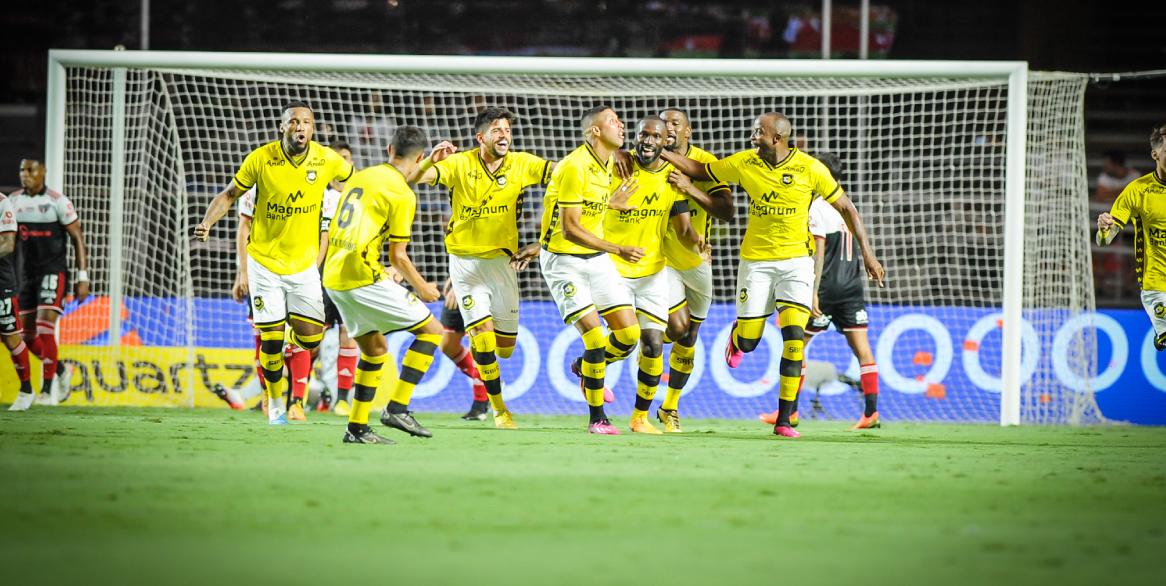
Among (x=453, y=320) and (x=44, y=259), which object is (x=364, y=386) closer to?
(x=453, y=320)

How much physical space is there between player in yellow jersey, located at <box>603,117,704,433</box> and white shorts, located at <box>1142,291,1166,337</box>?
3720 millimetres

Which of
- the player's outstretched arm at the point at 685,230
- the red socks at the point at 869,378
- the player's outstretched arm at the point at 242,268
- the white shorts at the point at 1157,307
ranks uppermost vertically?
the player's outstretched arm at the point at 685,230

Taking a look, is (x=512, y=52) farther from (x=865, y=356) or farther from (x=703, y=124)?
→ (x=865, y=356)

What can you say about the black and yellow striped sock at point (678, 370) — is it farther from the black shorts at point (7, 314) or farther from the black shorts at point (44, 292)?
the black shorts at point (7, 314)

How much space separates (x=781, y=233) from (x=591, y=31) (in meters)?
10.4

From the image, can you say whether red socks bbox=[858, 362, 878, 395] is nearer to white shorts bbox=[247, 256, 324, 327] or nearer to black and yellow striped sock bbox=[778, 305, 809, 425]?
black and yellow striped sock bbox=[778, 305, 809, 425]

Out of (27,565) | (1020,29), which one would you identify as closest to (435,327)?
(27,565)

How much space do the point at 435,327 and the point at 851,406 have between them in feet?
18.8

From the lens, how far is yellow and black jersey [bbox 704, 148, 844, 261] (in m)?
9.52

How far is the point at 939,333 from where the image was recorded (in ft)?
41.8

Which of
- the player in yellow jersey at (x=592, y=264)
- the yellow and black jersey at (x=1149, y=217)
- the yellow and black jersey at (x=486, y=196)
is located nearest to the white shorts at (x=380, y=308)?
the player in yellow jersey at (x=592, y=264)

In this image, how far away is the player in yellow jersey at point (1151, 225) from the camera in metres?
10.2

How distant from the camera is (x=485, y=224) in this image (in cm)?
991

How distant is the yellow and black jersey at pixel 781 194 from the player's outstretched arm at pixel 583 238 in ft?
3.48
